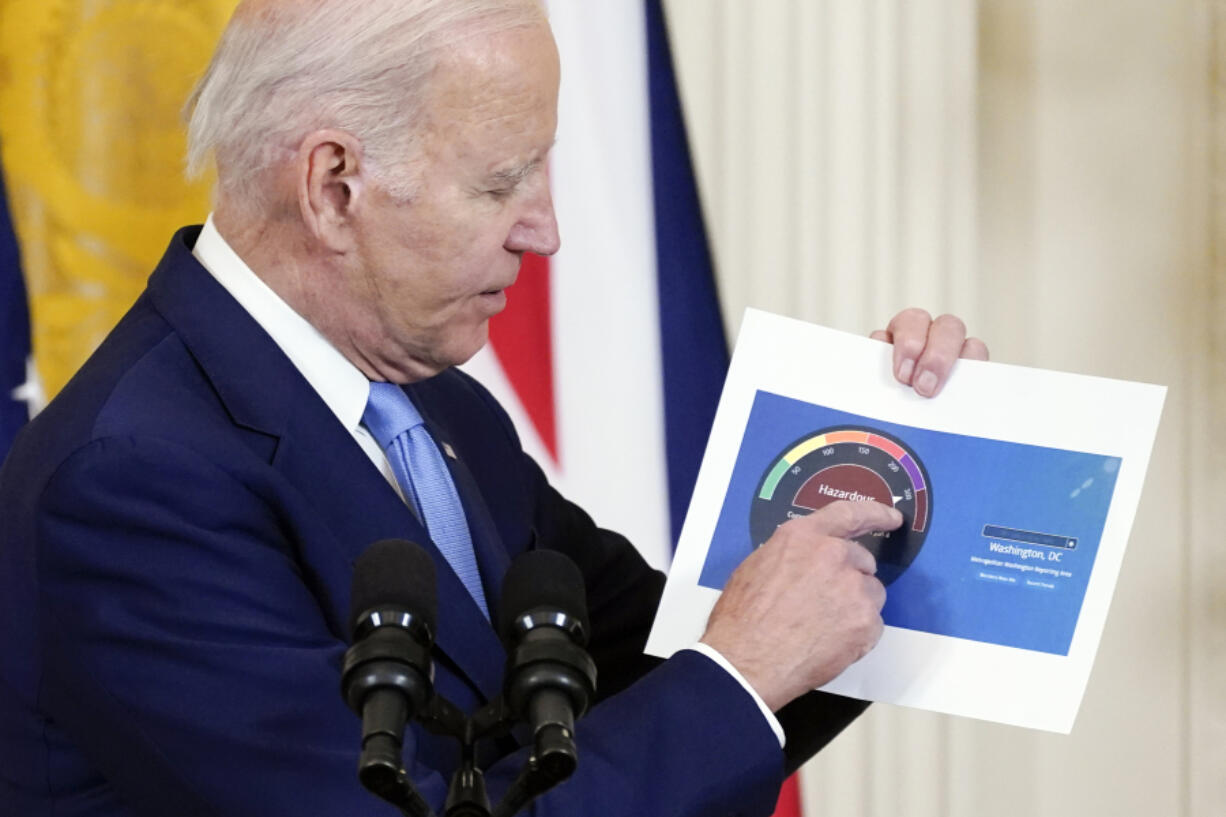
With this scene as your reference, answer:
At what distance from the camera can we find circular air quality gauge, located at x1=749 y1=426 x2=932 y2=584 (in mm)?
1397

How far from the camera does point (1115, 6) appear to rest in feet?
7.72

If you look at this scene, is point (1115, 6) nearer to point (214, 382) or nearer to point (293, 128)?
point (293, 128)

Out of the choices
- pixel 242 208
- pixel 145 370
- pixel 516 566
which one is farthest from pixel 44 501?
pixel 516 566

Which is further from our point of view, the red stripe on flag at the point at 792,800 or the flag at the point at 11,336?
the red stripe on flag at the point at 792,800

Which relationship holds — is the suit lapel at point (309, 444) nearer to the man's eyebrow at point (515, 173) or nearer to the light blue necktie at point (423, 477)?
→ the light blue necktie at point (423, 477)

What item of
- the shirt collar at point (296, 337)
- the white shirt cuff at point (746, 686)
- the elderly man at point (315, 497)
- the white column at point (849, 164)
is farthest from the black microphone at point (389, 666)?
the white column at point (849, 164)

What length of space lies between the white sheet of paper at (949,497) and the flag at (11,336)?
1.18m

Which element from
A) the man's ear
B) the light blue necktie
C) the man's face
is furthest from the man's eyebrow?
the light blue necktie

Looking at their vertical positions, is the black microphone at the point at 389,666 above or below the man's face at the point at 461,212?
below

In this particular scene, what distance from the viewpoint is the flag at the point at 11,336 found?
2152 mm

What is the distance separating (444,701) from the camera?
0.77 m

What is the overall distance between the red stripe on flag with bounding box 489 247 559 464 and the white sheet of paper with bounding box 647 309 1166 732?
0.89 meters

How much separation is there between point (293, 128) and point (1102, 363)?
1483mm

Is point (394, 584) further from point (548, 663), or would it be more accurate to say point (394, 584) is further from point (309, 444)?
point (309, 444)
